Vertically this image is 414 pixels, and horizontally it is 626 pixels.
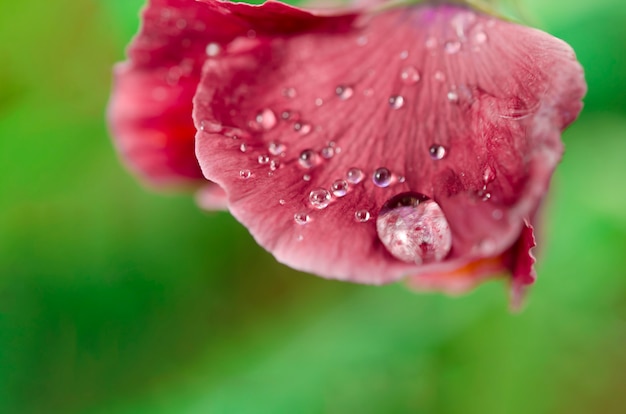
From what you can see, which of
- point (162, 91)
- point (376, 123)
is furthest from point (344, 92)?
point (162, 91)

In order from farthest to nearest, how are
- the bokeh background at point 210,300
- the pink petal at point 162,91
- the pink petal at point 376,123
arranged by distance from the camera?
the bokeh background at point 210,300 → the pink petal at point 162,91 → the pink petal at point 376,123

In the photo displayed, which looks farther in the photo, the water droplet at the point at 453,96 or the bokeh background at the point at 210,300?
the bokeh background at the point at 210,300

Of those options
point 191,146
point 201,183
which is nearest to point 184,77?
point 191,146

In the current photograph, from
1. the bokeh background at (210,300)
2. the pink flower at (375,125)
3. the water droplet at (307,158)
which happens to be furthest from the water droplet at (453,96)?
the bokeh background at (210,300)

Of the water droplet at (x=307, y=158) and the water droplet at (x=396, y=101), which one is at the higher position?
the water droplet at (x=396, y=101)

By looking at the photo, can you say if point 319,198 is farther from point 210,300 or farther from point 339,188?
point 210,300

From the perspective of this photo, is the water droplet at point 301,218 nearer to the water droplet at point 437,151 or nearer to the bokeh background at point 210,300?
the water droplet at point 437,151
